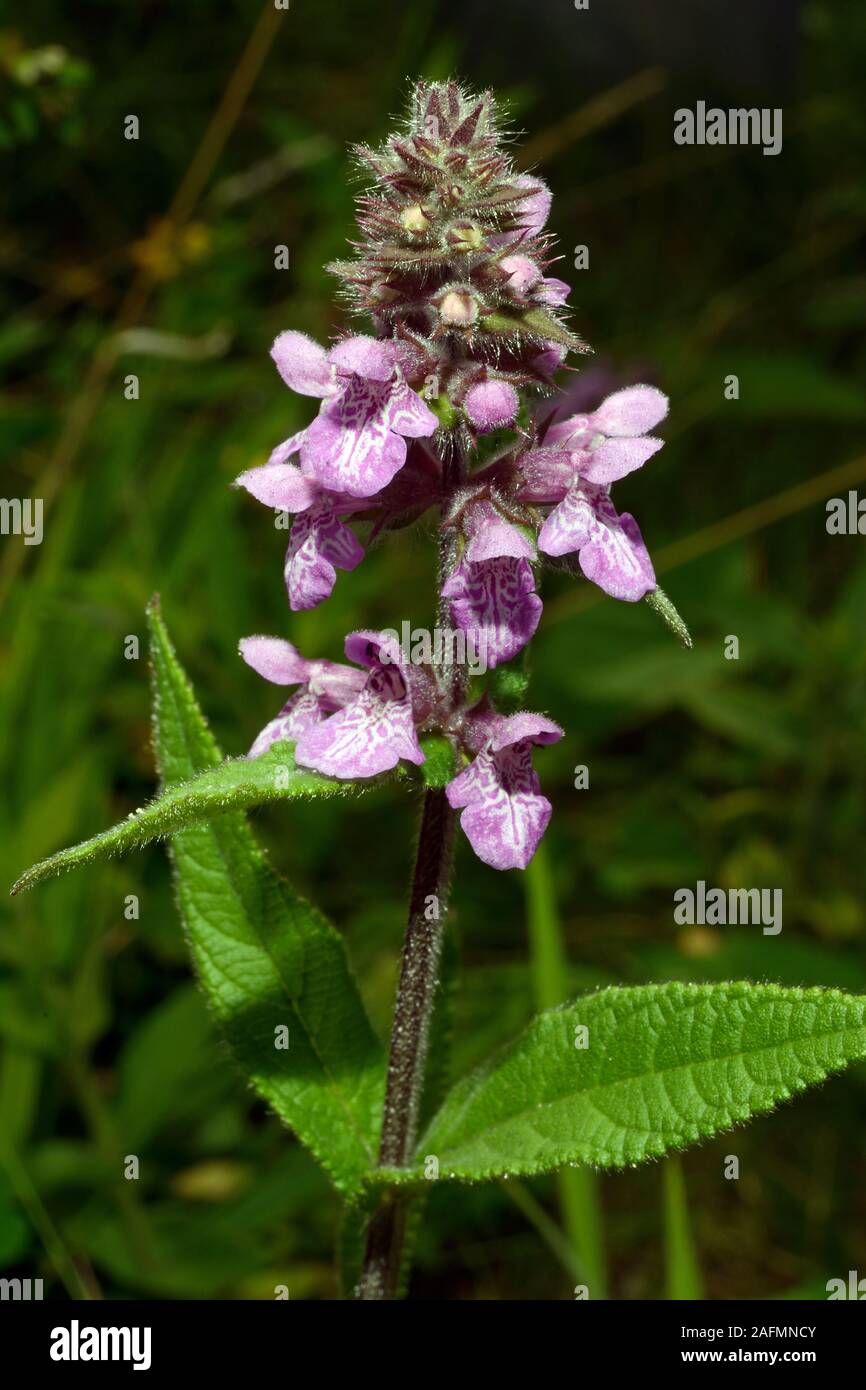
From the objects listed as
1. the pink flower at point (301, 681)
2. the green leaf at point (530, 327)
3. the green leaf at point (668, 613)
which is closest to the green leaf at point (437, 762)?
the pink flower at point (301, 681)

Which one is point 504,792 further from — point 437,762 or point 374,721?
point 374,721

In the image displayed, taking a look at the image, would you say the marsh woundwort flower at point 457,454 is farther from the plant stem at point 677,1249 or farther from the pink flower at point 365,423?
the plant stem at point 677,1249

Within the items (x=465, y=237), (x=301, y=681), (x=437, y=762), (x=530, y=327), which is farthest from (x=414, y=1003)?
(x=465, y=237)

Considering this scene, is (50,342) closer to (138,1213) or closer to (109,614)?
(109,614)

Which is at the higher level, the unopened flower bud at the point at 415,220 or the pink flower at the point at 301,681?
the unopened flower bud at the point at 415,220

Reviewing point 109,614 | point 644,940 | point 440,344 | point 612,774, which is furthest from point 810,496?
point 440,344

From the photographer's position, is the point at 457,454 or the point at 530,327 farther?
the point at 457,454
